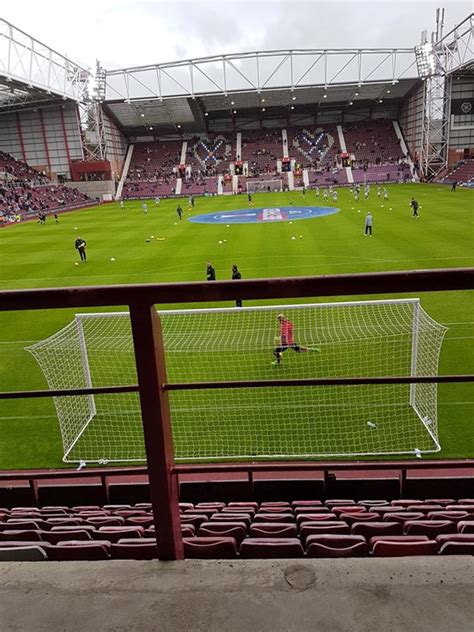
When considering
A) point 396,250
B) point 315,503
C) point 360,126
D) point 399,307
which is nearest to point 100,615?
point 315,503

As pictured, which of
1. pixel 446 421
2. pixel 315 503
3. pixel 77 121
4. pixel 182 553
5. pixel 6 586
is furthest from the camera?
pixel 77 121

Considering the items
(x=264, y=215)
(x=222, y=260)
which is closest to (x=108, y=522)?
(x=222, y=260)

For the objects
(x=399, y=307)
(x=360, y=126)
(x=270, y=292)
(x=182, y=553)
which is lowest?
(x=399, y=307)

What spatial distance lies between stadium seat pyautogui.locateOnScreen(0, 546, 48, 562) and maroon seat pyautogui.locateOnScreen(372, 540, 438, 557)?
1.80 meters

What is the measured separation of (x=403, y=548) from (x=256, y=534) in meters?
1.07

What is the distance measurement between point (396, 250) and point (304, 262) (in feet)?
14.9

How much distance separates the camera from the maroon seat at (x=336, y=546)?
8.20 feet

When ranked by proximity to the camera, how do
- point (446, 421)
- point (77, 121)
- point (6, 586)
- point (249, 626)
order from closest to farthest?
point (249, 626)
point (6, 586)
point (446, 421)
point (77, 121)

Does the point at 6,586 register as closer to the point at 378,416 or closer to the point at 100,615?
the point at 100,615

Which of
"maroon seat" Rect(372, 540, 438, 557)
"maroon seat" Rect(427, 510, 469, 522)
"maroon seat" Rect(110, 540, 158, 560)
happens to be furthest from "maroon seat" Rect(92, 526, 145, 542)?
"maroon seat" Rect(427, 510, 469, 522)

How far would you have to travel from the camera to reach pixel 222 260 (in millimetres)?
22875

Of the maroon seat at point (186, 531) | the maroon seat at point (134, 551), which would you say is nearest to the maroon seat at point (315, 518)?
the maroon seat at point (186, 531)

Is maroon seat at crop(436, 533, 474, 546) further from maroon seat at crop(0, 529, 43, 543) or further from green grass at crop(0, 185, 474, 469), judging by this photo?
green grass at crop(0, 185, 474, 469)

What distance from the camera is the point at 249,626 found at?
6.35ft
